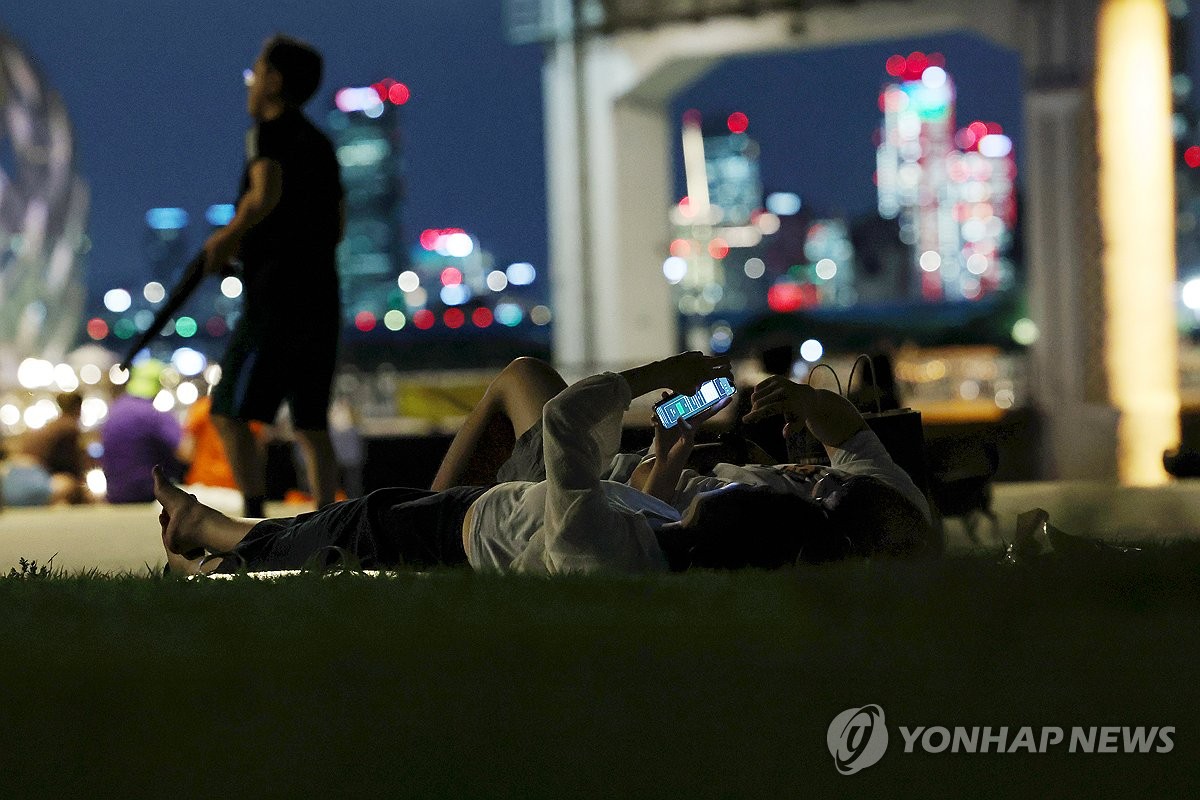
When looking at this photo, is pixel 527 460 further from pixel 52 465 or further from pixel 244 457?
pixel 52 465

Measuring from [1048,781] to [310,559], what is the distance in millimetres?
2037

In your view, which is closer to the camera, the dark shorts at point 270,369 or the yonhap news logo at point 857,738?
the yonhap news logo at point 857,738

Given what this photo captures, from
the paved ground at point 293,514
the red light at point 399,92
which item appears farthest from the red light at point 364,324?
the paved ground at point 293,514

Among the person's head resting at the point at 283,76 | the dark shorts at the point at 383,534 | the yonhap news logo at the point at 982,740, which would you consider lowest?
the yonhap news logo at the point at 982,740

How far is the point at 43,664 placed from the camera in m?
2.26

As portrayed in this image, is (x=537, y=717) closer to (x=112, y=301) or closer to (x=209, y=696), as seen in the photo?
(x=209, y=696)

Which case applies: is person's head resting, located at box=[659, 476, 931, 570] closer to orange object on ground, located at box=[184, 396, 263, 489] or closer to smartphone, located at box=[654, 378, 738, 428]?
smartphone, located at box=[654, 378, 738, 428]

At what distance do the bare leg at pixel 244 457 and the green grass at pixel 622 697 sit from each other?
2.96 metres

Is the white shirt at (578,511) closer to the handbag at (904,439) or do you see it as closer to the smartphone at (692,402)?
the smartphone at (692,402)

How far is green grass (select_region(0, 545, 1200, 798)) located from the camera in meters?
2.06

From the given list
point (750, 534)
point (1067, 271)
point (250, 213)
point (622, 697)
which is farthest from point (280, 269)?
point (1067, 271)

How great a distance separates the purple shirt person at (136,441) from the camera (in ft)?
26.9

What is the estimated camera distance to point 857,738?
2.08 m

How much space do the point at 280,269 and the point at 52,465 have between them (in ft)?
16.7
